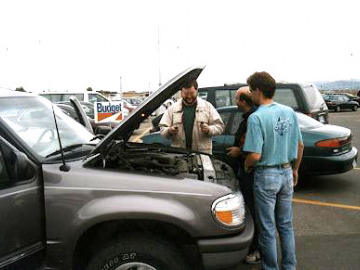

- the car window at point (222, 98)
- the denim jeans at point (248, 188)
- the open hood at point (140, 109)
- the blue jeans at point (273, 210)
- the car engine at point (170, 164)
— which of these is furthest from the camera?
the car window at point (222, 98)

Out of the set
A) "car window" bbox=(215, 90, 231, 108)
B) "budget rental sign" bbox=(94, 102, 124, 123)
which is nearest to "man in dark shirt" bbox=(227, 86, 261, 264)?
"car window" bbox=(215, 90, 231, 108)

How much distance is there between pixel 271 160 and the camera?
9.85 ft

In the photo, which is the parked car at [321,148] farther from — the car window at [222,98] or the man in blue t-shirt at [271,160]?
the car window at [222,98]

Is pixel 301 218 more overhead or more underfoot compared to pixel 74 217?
more underfoot

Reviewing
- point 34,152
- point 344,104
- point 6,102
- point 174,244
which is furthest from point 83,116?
point 344,104

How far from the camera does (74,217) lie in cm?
246

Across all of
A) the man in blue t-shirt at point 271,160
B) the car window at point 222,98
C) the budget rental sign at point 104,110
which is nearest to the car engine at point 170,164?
the man in blue t-shirt at point 271,160

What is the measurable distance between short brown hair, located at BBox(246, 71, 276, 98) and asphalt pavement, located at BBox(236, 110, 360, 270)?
171 cm

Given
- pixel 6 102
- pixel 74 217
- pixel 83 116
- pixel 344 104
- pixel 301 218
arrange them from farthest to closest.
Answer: pixel 344 104 < pixel 301 218 < pixel 83 116 < pixel 6 102 < pixel 74 217

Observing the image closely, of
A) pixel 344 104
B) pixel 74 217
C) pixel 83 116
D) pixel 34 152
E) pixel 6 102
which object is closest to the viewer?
pixel 74 217

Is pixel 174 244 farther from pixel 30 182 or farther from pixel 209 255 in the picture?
pixel 30 182

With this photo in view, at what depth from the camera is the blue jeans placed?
3.03 meters

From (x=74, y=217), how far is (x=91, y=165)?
15.7 inches

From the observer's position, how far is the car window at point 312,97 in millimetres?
7742
